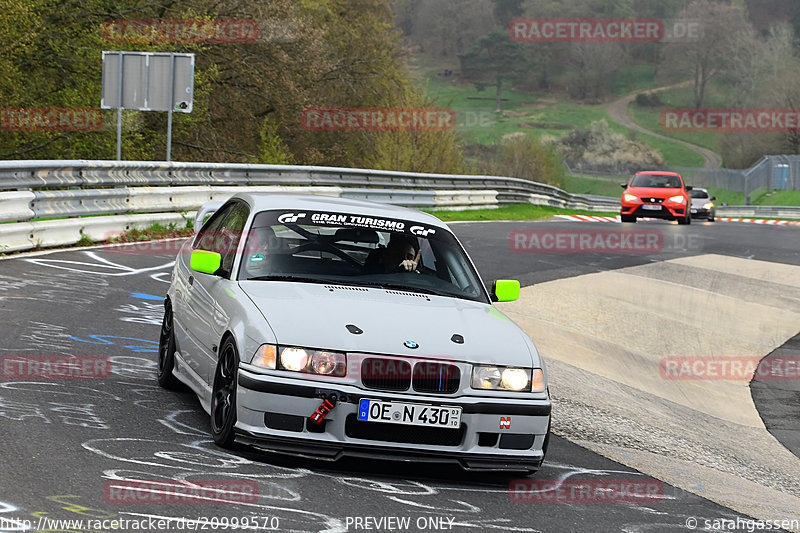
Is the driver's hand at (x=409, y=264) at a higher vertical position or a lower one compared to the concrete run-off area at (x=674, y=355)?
higher

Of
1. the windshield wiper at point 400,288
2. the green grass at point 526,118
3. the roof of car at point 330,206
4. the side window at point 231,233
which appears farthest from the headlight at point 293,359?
the green grass at point 526,118

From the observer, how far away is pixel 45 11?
83.9ft

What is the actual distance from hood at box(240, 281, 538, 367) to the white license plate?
0.25 meters

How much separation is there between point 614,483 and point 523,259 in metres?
12.6

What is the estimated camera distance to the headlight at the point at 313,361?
543 cm

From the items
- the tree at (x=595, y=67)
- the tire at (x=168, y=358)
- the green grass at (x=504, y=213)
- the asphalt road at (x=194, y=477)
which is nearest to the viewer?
the asphalt road at (x=194, y=477)

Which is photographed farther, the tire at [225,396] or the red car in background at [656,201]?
the red car in background at [656,201]

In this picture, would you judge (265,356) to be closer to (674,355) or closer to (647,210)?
(674,355)

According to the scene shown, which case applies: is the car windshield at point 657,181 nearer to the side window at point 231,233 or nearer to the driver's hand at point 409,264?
the side window at point 231,233

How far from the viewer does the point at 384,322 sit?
18.8 ft

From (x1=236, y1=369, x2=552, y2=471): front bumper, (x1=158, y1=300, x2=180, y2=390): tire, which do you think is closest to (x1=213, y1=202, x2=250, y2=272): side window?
(x1=158, y1=300, x2=180, y2=390): tire

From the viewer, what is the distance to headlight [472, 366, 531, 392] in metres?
5.62

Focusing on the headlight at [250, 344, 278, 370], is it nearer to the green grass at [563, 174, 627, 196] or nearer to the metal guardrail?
the metal guardrail

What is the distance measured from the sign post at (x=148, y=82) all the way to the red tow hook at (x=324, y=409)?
16274 mm
